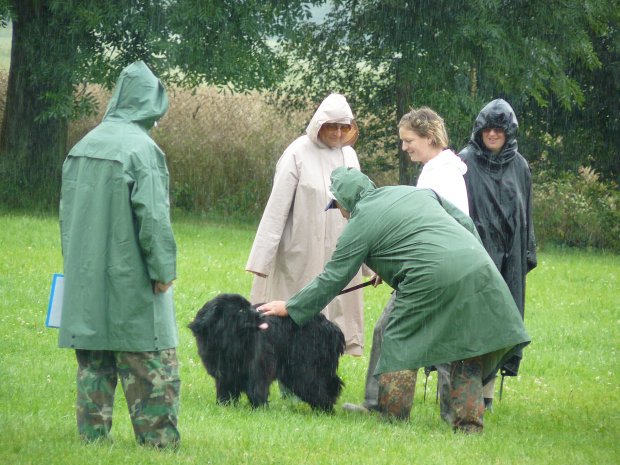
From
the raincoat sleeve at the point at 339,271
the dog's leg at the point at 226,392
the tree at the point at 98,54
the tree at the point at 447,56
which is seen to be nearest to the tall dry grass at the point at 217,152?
the tree at the point at 447,56

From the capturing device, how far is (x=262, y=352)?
7184 mm

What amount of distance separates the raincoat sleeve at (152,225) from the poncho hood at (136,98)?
0.37 meters

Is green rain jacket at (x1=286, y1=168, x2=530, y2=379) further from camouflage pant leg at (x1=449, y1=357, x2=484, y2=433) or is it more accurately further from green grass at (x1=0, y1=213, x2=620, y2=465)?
green grass at (x1=0, y1=213, x2=620, y2=465)

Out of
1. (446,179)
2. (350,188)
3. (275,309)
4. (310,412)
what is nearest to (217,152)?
(310,412)

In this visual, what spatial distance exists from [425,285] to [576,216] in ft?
63.9

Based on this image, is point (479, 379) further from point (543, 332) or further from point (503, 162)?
point (543, 332)

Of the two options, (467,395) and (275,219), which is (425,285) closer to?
(467,395)

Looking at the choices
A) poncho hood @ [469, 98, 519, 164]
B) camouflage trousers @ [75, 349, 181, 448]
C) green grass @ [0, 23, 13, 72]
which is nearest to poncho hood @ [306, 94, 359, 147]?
poncho hood @ [469, 98, 519, 164]

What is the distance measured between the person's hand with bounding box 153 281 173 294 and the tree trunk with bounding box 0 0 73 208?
16.0 metres

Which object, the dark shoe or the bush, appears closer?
the dark shoe

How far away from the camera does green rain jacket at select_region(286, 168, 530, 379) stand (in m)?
6.64

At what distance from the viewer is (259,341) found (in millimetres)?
7160

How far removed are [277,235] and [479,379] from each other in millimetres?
1973

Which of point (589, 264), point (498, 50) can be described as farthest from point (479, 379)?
point (498, 50)
